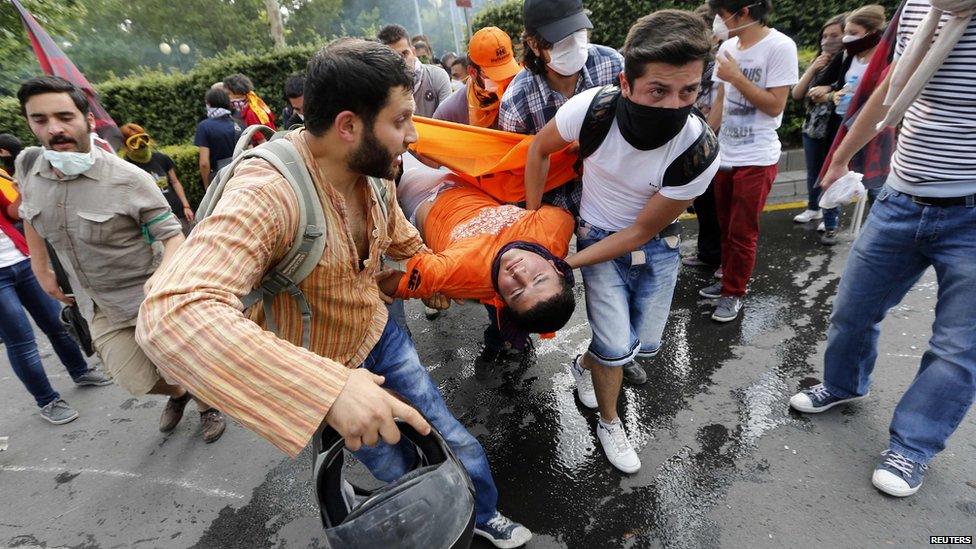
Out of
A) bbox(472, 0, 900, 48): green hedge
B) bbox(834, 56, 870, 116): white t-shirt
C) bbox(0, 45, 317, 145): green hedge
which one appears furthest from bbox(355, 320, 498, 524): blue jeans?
bbox(0, 45, 317, 145): green hedge

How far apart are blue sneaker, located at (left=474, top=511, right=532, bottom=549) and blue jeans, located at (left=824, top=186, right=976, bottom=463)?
173cm

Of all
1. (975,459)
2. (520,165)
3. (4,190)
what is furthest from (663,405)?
(4,190)

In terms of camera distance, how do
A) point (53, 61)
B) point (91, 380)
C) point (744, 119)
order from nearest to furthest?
point (744, 119) < point (91, 380) < point (53, 61)

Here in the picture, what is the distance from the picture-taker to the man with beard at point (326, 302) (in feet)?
3.23

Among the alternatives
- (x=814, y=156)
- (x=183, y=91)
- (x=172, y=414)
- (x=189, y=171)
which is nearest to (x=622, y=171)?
(x=172, y=414)

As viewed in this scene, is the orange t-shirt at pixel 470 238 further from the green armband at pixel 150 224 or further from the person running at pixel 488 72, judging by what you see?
the green armband at pixel 150 224

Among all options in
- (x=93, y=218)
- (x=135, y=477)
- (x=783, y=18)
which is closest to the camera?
(x=93, y=218)

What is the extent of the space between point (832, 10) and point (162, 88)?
45.1 feet

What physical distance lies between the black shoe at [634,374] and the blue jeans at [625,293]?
2.09 feet

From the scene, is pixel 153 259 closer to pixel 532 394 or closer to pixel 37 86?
pixel 37 86

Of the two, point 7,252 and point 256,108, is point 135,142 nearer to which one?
point 256,108

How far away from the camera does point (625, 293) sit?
2.44 meters

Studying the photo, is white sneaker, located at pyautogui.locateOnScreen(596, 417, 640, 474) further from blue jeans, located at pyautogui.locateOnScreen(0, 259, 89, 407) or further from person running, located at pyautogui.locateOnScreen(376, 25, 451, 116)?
blue jeans, located at pyautogui.locateOnScreen(0, 259, 89, 407)

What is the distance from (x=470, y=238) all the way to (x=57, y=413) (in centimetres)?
339
